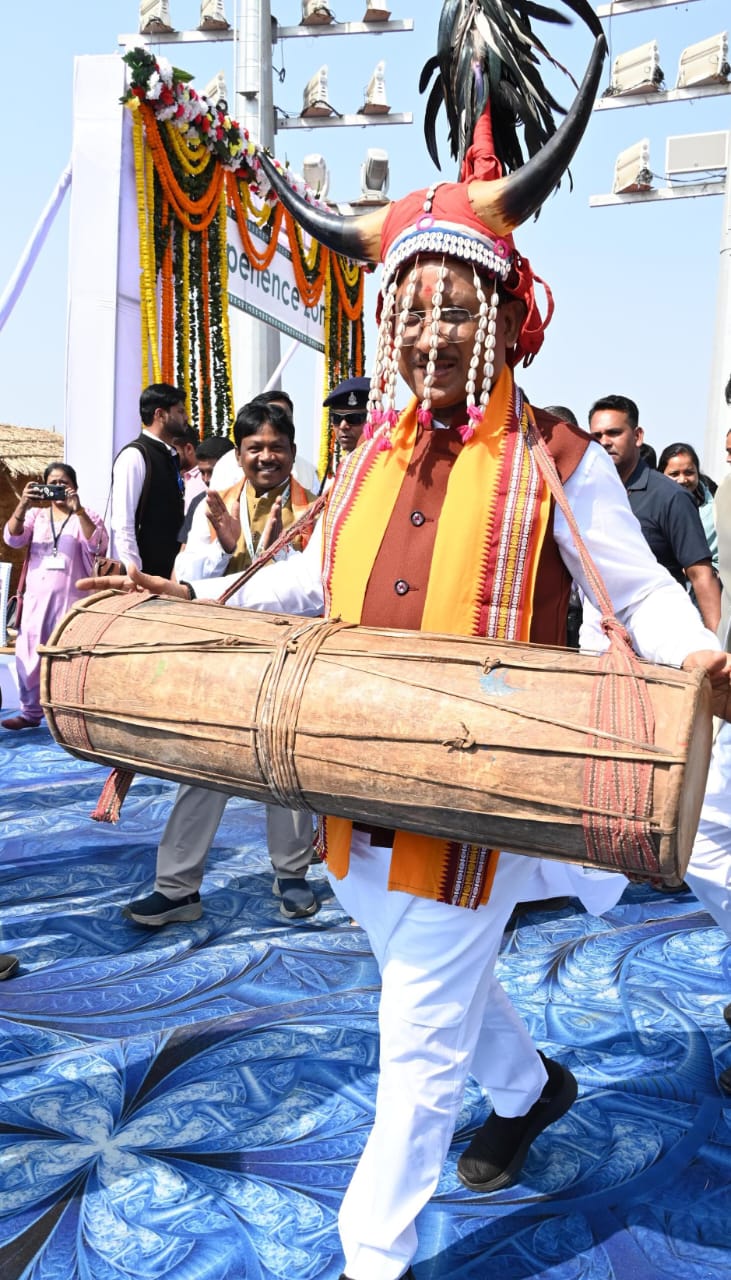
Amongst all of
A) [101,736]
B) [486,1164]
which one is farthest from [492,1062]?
[101,736]

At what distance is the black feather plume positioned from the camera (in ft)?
6.54

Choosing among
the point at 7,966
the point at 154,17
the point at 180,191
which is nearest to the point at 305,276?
the point at 180,191

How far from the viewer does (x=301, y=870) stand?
3623 millimetres

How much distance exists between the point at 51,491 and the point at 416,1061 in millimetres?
4437

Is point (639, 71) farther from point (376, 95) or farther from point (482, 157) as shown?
point (482, 157)

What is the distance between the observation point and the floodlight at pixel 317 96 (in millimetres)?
14555

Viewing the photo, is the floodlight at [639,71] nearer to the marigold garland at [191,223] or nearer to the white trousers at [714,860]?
the marigold garland at [191,223]

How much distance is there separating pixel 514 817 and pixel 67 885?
2.68 m

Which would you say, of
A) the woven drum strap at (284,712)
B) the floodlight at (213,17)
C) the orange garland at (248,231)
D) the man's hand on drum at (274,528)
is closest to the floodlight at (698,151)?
the floodlight at (213,17)

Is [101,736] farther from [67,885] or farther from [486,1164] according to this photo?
[67,885]

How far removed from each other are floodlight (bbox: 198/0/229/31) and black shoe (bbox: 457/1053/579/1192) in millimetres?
16336

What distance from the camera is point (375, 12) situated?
14641 millimetres

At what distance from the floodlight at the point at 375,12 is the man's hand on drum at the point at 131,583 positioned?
15.1m

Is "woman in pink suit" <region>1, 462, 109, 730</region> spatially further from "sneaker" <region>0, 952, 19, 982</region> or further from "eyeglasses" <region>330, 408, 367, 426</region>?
"sneaker" <region>0, 952, 19, 982</region>
